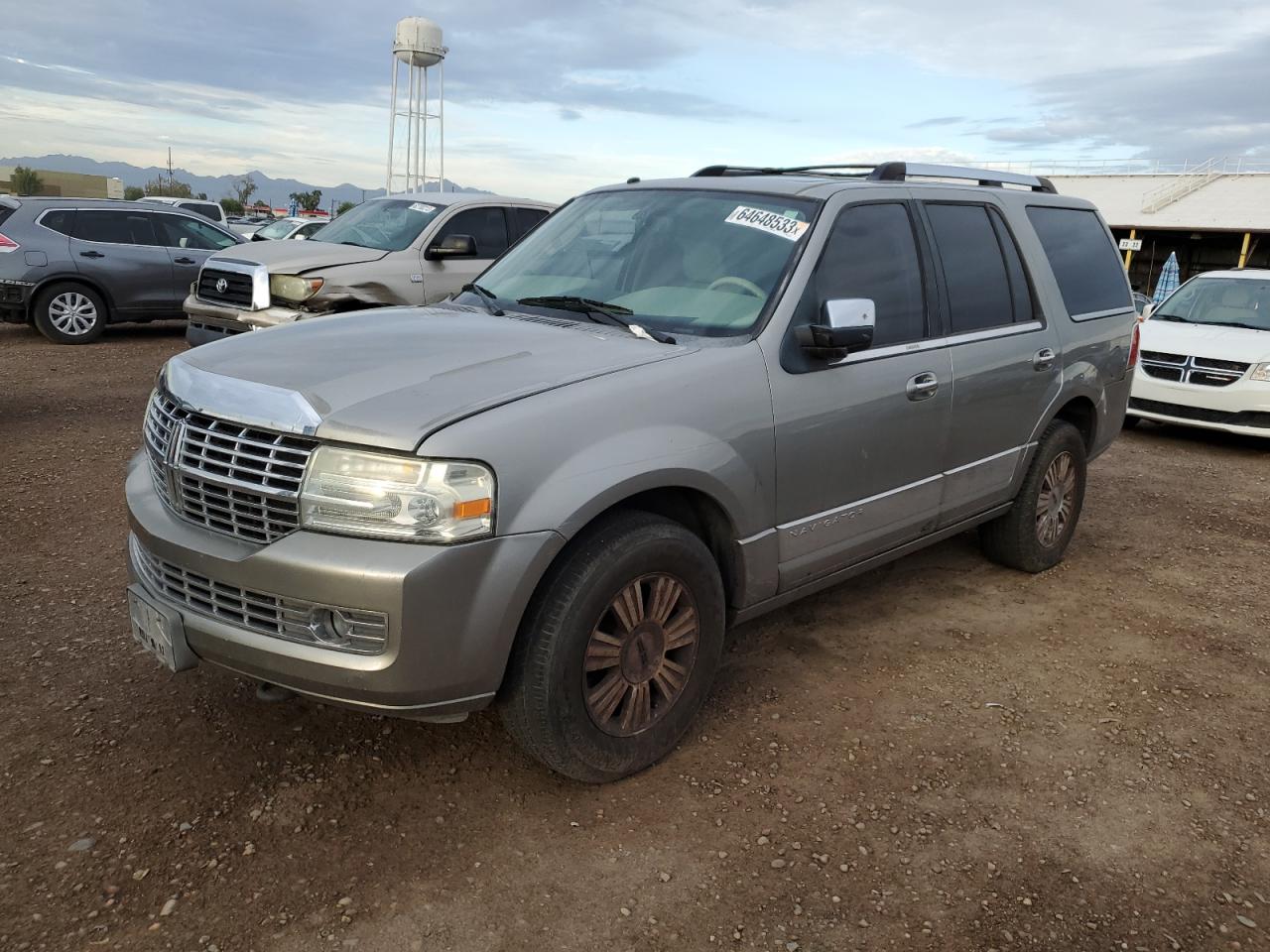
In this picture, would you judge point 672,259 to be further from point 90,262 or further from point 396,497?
point 90,262

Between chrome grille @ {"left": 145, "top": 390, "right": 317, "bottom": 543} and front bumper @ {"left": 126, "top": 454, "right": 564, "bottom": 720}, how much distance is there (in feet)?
0.24

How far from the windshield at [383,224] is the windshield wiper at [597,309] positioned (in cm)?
574

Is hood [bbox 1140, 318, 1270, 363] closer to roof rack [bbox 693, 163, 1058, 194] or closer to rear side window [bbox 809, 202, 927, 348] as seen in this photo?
roof rack [bbox 693, 163, 1058, 194]

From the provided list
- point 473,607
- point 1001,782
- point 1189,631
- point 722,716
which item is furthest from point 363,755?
point 1189,631

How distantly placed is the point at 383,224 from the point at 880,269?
6831mm

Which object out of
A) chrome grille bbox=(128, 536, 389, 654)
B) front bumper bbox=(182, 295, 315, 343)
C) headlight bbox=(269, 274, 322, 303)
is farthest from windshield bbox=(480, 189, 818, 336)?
headlight bbox=(269, 274, 322, 303)

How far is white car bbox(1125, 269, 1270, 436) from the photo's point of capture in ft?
28.7

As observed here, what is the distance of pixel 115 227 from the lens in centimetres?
1193

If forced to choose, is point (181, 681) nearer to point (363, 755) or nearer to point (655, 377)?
point (363, 755)

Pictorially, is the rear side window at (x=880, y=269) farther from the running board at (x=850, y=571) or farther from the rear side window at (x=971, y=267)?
the running board at (x=850, y=571)

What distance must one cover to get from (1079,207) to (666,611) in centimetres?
375

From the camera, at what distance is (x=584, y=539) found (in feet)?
9.38

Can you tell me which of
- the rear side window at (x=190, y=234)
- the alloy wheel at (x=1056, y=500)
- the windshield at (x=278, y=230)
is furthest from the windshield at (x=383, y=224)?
the windshield at (x=278, y=230)

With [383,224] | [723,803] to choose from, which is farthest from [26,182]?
[723,803]
